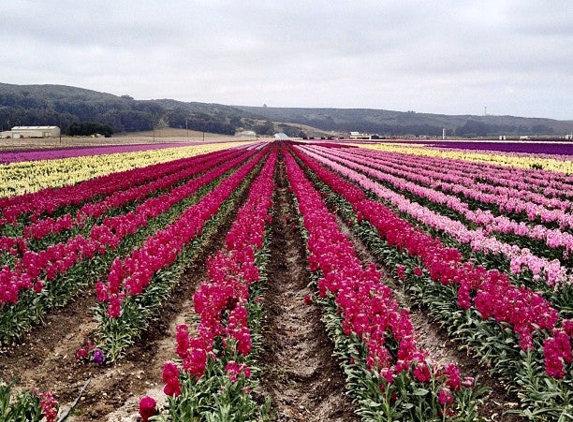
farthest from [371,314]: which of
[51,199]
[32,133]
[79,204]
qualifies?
[32,133]

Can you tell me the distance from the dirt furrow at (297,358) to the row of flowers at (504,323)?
1.72 m

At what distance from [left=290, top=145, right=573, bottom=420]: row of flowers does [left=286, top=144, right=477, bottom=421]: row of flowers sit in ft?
1.96

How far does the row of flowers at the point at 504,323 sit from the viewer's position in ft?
14.1

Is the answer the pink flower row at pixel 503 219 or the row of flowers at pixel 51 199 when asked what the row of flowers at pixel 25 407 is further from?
the row of flowers at pixel 51 199

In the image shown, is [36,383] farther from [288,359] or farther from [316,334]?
[316,334]

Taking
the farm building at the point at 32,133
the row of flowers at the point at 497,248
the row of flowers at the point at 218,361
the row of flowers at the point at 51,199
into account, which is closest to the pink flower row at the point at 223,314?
the row of flowers at the point at 218,361

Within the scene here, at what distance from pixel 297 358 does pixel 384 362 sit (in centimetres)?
253

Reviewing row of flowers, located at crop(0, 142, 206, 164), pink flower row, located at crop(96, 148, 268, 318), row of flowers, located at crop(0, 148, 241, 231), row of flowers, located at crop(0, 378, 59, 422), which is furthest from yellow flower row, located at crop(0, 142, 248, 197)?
row of flowers, located at crop(0, 378, 59, 422)

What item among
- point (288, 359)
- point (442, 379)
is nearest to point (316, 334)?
point (288, 359)

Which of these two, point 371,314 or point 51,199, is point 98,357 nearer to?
point 371,314

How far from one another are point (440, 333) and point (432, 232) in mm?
4815

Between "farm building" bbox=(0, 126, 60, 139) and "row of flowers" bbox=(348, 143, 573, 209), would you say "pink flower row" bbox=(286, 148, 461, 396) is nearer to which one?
"row of flowers" bbox=(348, 143, 573, 209)

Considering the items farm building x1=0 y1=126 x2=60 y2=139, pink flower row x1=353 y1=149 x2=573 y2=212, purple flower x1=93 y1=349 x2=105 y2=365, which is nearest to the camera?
purple flower x1=93 y1=349 x2=105 y2=365

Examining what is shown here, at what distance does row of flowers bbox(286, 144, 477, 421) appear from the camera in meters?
4.21
